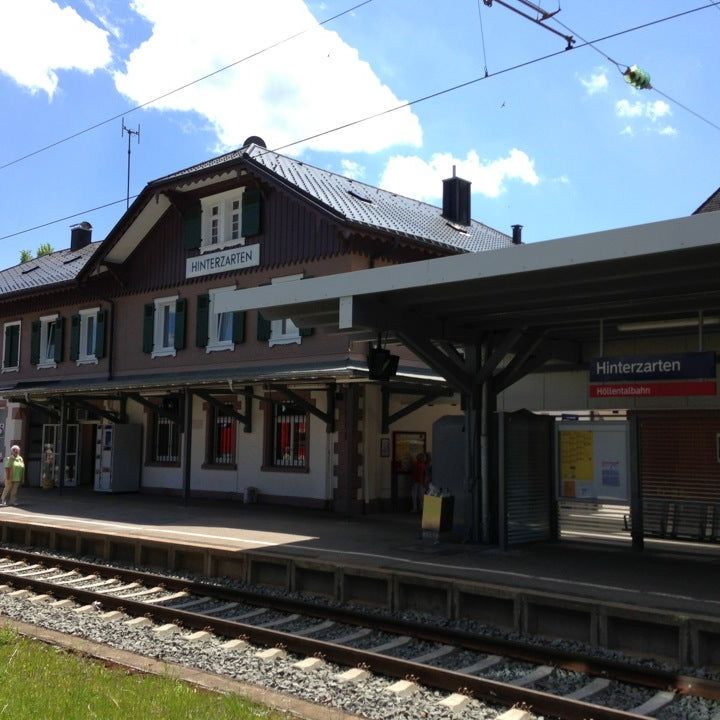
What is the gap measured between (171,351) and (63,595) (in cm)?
1207

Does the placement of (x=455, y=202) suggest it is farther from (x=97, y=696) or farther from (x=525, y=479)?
(x=97, y=696)

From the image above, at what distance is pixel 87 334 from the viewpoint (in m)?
26.1

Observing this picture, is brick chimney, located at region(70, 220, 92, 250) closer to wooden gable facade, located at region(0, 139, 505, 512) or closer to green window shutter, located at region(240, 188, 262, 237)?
wooden gable facade, located at region(0, 139, 505, 512)

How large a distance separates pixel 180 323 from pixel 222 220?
9.57ft

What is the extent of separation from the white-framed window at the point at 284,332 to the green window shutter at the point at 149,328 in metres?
4.94

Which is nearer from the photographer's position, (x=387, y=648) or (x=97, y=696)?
(x=97, y=696)

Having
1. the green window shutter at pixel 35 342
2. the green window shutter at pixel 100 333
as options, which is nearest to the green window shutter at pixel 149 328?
the green window shutter at pixel 100 333

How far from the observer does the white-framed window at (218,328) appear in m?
21.1

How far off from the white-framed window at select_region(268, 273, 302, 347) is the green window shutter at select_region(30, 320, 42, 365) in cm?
1144

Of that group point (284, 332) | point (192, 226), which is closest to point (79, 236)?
point (192, 226)

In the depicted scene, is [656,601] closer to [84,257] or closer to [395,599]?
[395,599]

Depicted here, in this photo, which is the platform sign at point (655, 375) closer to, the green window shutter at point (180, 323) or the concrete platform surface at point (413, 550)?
the concrete platform surface at point (413, 550)

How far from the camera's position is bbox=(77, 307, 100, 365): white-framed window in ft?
84.2

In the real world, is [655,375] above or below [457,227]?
below
